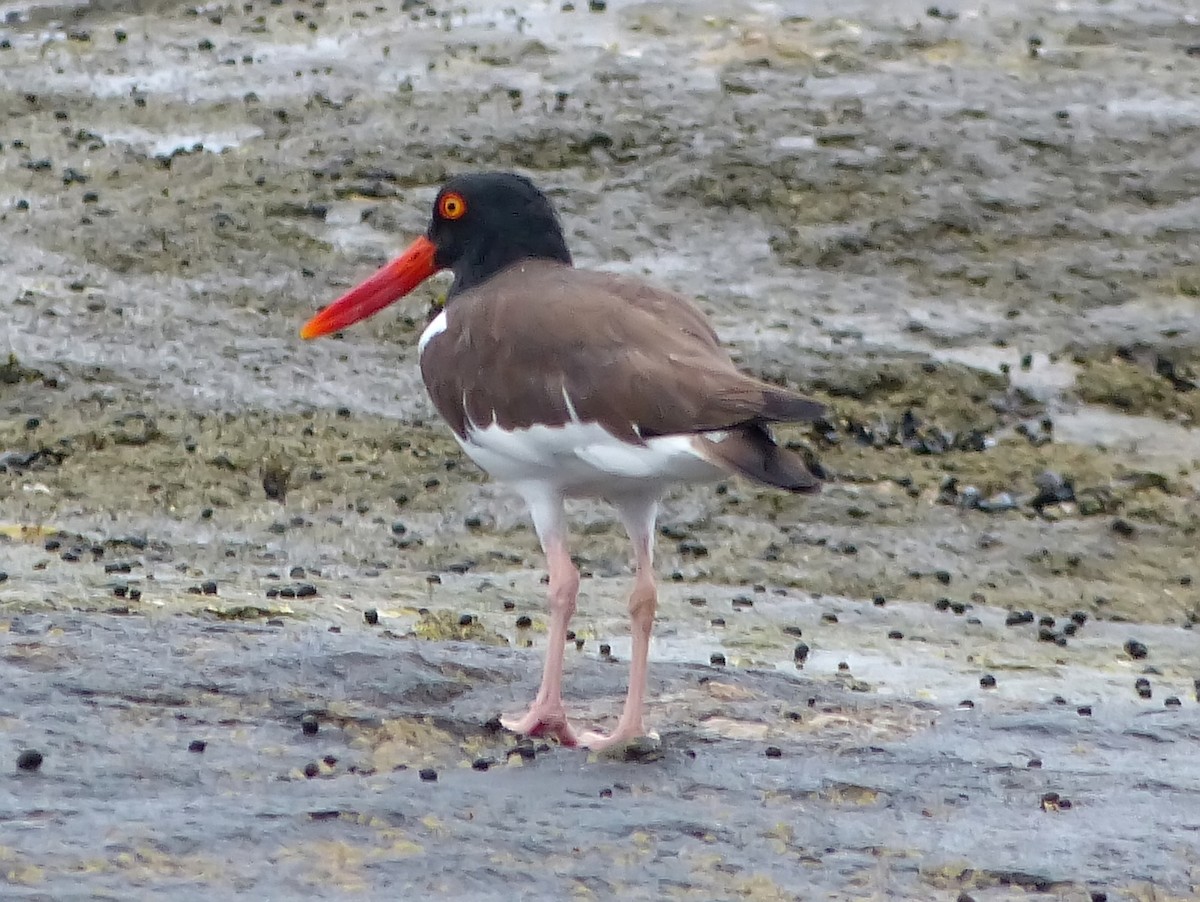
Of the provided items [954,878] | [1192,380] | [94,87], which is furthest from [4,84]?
[954,878]

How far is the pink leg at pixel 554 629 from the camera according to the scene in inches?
225

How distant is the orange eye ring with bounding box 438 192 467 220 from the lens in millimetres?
6773

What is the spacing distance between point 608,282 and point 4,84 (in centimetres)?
988

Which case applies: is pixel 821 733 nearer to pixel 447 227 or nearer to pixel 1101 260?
pixel 447 227

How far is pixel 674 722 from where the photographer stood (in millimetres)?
5934

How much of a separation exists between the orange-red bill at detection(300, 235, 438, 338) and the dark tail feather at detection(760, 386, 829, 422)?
7.33ft

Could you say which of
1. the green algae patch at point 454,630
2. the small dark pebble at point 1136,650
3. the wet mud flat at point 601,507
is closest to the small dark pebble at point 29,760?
the wet mud flat at point 601,507

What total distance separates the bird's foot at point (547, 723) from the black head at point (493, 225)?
62.5 inches

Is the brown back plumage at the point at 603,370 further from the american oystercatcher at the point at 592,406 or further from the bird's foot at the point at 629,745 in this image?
the bird's foot at the point at 629,745

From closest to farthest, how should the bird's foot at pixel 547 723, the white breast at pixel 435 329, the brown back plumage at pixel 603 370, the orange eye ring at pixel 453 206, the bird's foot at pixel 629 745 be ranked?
the brown back plumage at pixel 603 370 < the bird's foot at pixel 629 745 < the bird's foot at pixel 547 723 < the white breast at pixel 435 329 < the orange eye ring at pixel 453 206

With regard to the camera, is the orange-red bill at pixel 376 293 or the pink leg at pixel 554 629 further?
the orange-red bill at pixel 376 293

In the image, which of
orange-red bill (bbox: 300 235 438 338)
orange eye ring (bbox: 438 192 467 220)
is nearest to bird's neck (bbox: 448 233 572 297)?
orange eye ring (bbox: 438 192 467 220)

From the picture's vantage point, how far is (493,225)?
6.66 meters

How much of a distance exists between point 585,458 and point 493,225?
141cm
